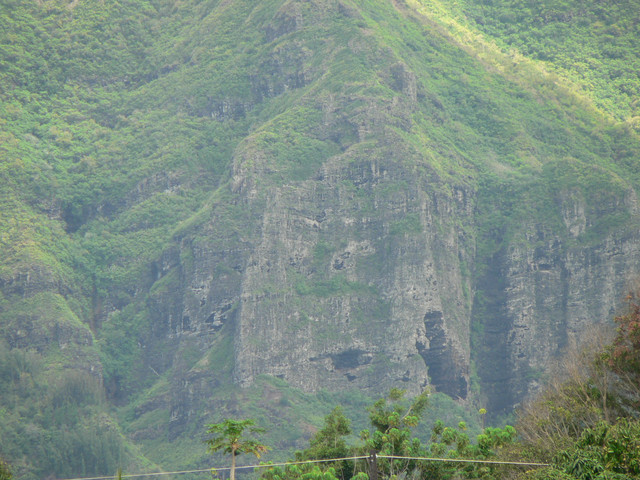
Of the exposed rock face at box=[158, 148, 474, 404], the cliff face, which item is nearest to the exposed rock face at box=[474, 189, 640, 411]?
the cliff face

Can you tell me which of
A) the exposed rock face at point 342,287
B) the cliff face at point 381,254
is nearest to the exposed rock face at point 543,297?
the cliff face at point 381,254

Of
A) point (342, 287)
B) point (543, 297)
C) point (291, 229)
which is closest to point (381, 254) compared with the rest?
point (342, 287)

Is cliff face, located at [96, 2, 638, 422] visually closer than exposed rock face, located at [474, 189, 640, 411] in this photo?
Yes

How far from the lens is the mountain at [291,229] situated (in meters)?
126

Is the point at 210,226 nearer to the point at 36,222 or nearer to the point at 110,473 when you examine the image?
the point at 36,222

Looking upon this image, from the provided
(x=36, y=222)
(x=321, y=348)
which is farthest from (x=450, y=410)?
(x=36, y=222)

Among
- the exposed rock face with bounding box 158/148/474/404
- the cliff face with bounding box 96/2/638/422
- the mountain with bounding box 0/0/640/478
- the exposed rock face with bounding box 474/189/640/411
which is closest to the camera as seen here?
the mountain with bounding box 0/0/640/478

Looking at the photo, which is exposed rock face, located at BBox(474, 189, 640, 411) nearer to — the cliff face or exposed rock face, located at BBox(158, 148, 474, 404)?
the cliff face

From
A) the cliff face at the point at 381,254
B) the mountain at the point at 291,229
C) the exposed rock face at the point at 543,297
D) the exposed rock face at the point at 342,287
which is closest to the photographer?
the mountain at the point at 291,229

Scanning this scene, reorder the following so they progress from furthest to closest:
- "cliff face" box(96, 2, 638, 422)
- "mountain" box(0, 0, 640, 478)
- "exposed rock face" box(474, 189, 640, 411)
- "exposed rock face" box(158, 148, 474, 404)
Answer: "exposed rock face" box(474, 189, 640, 411)
"cliff face" box(96, 2, 638, 422)
"exposed rock face" box(158, 148, 474, 404)
"mountain" box(0, 0, 640, 478)

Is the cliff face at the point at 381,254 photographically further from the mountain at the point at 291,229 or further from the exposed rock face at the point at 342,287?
the mountain at the point at 291,229

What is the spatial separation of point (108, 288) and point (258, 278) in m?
29.3

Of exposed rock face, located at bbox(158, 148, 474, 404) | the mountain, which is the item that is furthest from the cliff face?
the mountain

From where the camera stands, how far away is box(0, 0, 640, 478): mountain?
126 metres
